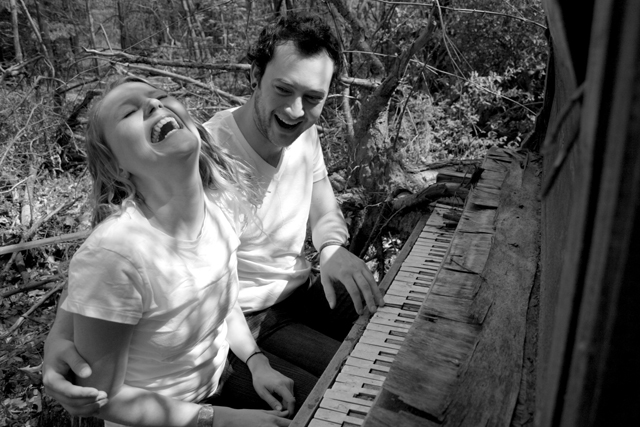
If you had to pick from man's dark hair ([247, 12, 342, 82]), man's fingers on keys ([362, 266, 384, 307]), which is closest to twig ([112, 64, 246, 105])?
man's dark hair ([247, 12, 342, 82])

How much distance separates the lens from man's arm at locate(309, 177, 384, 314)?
2.09m

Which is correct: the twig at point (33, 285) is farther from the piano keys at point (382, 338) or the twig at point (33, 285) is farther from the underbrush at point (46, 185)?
the piano keys at point (382, 338)

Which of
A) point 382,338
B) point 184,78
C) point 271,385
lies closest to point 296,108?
point 382,338

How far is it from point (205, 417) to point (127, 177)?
798 mm

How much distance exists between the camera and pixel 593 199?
0.61 metres

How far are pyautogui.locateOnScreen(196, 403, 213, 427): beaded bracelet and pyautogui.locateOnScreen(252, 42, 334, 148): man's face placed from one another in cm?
110

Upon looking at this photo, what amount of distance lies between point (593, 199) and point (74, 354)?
1403 millimetres

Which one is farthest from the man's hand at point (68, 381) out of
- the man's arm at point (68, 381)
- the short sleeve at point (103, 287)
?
the short sleeve at point (103, 287)

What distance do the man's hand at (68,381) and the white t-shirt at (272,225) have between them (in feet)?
2.71

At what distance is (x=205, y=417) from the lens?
1.72 meters

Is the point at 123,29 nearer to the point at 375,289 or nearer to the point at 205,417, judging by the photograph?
the point at 375,289

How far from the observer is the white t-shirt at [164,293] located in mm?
1474

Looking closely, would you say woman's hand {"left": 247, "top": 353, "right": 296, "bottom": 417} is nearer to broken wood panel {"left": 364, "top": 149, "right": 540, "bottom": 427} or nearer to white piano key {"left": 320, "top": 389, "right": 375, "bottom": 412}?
white piano key {"left": 320, "top": 389, "right": 375, "bottom": 412}

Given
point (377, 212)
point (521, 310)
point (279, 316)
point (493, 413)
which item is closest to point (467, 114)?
point (377, 212)
